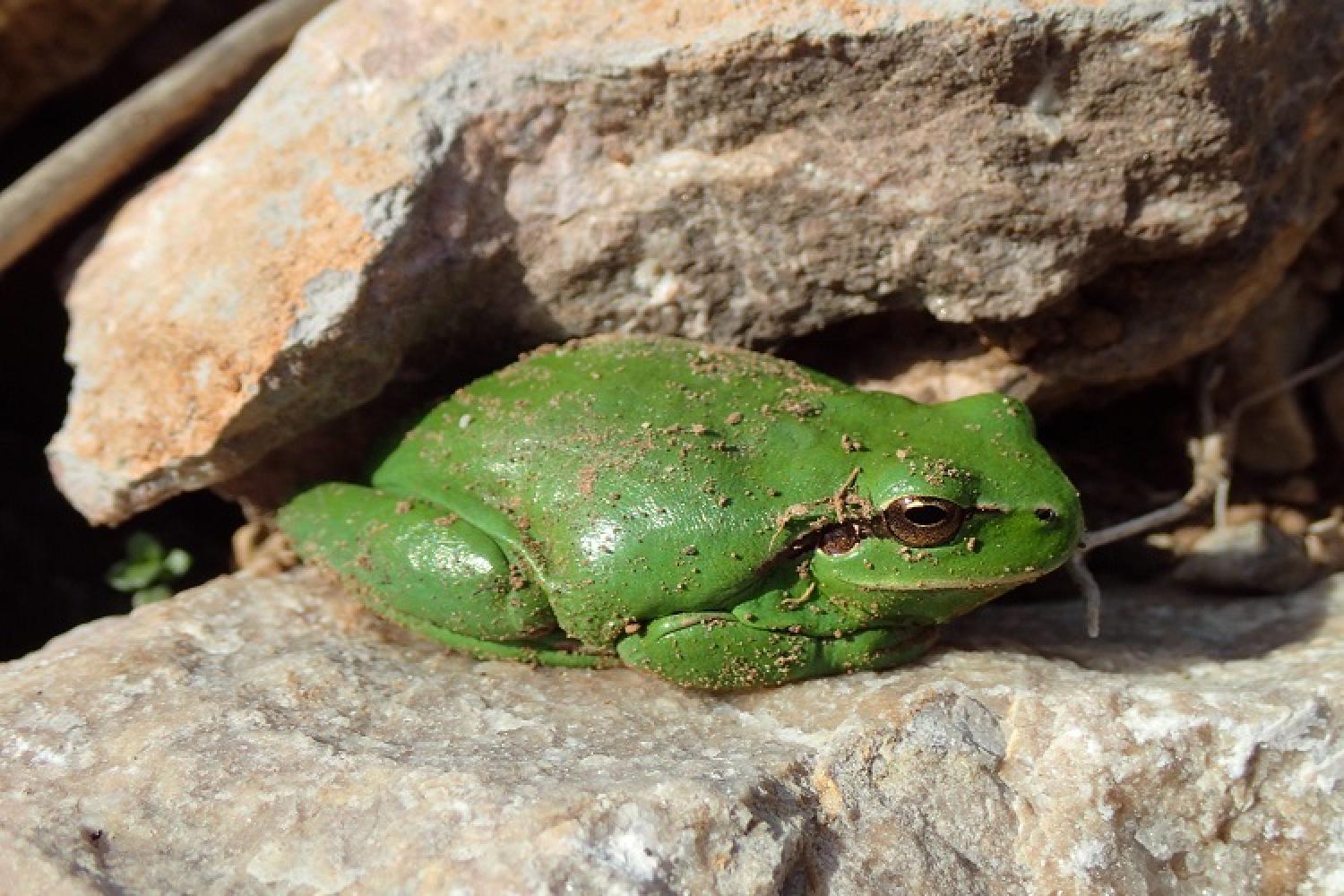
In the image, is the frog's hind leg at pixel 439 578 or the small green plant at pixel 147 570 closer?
the frog's hind leg at pixel 439 578

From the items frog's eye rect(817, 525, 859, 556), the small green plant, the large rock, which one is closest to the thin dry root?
the large rock

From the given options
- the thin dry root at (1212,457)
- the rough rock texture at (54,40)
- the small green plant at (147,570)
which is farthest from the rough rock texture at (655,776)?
the rough rock texture at (54,40)

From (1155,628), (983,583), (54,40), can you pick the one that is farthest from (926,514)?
(54,40)

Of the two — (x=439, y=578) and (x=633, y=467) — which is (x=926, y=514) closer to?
(x=633, y=467)

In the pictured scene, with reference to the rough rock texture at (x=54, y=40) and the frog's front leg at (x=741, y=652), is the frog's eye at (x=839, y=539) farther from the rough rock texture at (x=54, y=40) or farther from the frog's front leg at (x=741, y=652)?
the rough rock texture at (x=54, y=40)

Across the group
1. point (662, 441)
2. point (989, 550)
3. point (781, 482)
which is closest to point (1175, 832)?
point (989, 550)

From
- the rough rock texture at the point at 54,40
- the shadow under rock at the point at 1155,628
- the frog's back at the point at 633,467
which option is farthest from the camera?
the rough rock texture at the point at 54,40
